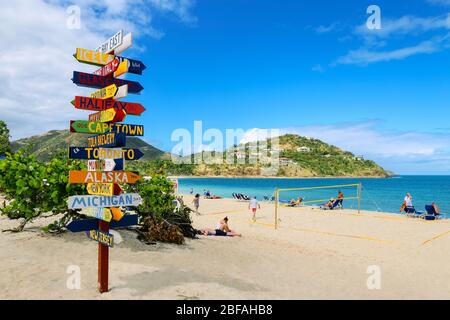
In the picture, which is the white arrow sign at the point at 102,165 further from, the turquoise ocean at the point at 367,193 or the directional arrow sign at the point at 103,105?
the turquoise ocean at the point at 367,193

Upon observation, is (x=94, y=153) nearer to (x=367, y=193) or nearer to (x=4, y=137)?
(x=4, y=137)

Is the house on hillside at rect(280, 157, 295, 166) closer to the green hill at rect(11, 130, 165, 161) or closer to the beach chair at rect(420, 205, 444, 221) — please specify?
the green hill at rect(11, 130, 165, 161)

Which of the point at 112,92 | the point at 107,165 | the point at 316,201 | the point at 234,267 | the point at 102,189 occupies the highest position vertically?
the point at 112,92

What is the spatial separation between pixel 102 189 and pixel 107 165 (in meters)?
0.48

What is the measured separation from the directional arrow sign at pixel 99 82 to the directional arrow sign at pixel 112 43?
64cm

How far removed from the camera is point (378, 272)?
980cm

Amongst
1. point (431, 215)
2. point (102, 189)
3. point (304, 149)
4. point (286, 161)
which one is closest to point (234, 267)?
point (102, 189)

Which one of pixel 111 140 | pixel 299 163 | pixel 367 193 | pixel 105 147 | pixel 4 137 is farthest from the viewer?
pixel 299 163

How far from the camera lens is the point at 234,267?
959 cm

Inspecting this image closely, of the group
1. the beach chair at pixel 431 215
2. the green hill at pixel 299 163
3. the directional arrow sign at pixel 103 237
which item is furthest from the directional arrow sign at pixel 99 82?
the green hill at pixel 299 163

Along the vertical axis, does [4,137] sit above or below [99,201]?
above

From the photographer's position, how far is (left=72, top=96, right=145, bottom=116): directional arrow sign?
697cm

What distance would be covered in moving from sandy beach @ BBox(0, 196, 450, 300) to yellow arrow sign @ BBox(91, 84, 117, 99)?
3.95m

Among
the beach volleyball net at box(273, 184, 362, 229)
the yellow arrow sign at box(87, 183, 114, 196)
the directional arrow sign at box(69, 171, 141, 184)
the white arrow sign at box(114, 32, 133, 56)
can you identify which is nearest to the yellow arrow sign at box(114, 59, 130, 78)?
the white arrow sign at box(114, 32, 133, 56)
